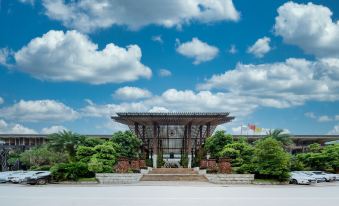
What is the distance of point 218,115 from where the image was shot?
145 feet

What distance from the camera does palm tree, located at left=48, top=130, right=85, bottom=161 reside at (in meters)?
41.7

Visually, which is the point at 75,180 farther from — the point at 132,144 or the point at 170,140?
the point at 170,140

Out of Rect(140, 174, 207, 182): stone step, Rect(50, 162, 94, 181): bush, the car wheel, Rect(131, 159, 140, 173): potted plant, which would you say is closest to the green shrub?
Rect(50, 162, 94, 181): bush

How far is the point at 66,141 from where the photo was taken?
41.7 metres

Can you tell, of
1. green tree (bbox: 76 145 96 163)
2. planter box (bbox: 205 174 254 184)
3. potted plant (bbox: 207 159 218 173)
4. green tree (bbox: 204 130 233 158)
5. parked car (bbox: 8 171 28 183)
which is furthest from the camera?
green tree (bbox: 204 130 233 158)

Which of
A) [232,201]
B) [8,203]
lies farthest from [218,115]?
[8,203]

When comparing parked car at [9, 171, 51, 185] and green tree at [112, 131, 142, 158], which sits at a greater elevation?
green tree at [112, 131, 142, 158]

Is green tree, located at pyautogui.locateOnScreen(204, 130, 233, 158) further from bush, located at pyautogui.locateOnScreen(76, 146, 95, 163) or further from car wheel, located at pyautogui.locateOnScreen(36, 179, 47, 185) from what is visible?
car wheel, located at pyautogui.locateOnScreen(36, 179, 47, 185)

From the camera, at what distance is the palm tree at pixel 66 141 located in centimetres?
4170

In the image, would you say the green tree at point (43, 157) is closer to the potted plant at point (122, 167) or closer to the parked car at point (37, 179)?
the potted plant at point (122, 167)

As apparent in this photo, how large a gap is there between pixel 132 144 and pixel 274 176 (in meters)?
15.7

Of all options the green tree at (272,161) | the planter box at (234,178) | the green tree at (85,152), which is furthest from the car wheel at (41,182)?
the green tree at (272,161)

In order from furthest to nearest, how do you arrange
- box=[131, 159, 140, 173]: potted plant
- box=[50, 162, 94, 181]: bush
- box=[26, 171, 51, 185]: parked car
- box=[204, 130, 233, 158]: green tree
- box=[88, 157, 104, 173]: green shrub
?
box=[204, 130, 233, 158]: green tree < box=[131, 159, 140, 173]: potted plant < box=[88, 157, 104, 173]: green shrub < box=[50, 162, 94, 181]: bush < box=[26, 171, 51, 185]: parked car

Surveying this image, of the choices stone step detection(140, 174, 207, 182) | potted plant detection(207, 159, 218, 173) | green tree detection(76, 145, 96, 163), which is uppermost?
green tree detection(76, 145, 96, 163)
